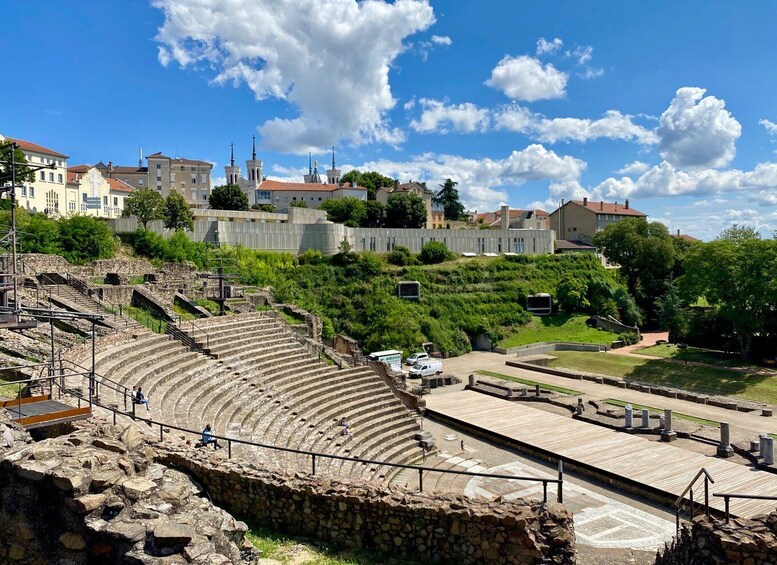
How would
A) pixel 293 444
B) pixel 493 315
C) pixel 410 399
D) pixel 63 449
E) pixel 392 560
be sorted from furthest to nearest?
1. pixel 493 315
2. pixel 410 399
3. pixel 293 444
4. pixel 392 560
5. pixel 63 449

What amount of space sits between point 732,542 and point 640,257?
170 ft

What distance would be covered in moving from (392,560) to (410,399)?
49.3 feet

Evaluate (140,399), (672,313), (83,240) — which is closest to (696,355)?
(672,313)

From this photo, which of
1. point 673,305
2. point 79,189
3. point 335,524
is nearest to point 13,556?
point 335,524

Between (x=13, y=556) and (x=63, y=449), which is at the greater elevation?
(x=63, y=449)

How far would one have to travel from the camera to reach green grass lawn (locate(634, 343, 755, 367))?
116ft

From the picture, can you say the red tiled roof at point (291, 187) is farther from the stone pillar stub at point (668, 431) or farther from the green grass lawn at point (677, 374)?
the stone pillar stub at point (668, 431)

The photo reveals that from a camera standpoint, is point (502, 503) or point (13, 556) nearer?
point (13, 556)

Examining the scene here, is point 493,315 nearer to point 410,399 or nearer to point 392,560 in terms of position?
point 410,399

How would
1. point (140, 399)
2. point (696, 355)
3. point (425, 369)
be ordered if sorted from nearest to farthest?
1. point (140, 399)
2. point (425, 369)
3. point (696, 355)

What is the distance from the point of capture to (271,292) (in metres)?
37.0

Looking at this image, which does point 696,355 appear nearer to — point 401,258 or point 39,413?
point 401,258

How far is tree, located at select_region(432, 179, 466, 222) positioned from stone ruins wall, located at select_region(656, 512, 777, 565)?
8626 cm

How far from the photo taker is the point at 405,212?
65625 mm
